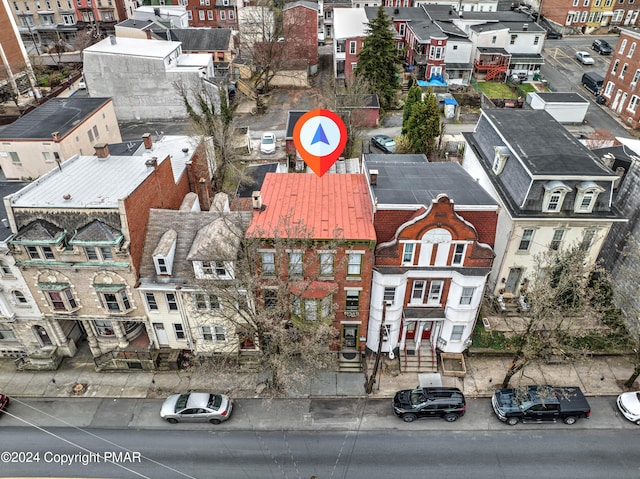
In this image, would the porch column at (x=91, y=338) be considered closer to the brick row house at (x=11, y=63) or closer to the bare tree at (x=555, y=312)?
the bare tree at (x=555, y=312)

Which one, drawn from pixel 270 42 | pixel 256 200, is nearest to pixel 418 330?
pixel 256 200

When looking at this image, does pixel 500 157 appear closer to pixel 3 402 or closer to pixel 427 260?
pixel 427 260

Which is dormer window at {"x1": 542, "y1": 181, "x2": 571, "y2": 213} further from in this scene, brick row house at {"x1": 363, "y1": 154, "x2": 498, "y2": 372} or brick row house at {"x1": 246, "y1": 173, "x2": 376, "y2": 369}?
brick row house at {"x1": 246, "y1": 173, "x2": 376, "y2": 369}

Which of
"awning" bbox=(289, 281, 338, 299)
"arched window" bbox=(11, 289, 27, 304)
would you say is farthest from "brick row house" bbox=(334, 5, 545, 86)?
"arched window" bbox=(11, 289, 27, 304)

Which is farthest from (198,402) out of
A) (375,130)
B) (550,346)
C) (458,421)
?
(375,130)

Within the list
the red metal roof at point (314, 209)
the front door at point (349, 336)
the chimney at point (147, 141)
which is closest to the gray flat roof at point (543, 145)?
the red metal roof at point (314, 209)

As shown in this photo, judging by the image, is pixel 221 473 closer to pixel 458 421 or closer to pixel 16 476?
pixel 16 476
